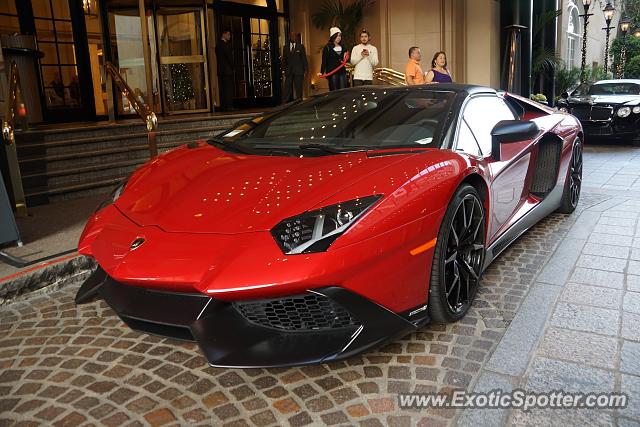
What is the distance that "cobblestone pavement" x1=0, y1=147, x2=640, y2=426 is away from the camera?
192cm

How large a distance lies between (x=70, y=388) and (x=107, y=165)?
14.4 ft

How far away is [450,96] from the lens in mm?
3066

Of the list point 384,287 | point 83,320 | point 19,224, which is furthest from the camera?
point 19,224

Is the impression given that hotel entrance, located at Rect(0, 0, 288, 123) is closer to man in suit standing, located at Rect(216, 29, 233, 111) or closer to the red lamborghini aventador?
man in suit standing, located at Rect(216, 29, 233, 111)

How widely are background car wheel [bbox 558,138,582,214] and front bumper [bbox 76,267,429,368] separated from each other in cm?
312

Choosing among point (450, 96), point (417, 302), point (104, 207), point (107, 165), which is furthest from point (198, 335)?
point (107, 165)

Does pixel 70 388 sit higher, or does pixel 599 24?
pixel 599 24

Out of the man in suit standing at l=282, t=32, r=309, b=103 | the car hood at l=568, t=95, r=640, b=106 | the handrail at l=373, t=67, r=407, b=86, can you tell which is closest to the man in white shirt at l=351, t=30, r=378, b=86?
the man in suit standing at l=282, t=32, r=309, b=103

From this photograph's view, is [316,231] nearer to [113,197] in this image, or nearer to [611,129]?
[113,197]

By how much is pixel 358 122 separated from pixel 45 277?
2103mm

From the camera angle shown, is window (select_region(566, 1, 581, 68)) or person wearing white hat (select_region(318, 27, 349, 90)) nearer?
person wearing white hat (select_region(318, 27, 349, 90))

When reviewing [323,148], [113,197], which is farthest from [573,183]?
[113,197]

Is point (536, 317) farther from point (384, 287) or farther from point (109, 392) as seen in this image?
point (109, 392)

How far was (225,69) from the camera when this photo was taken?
34.4 feet
